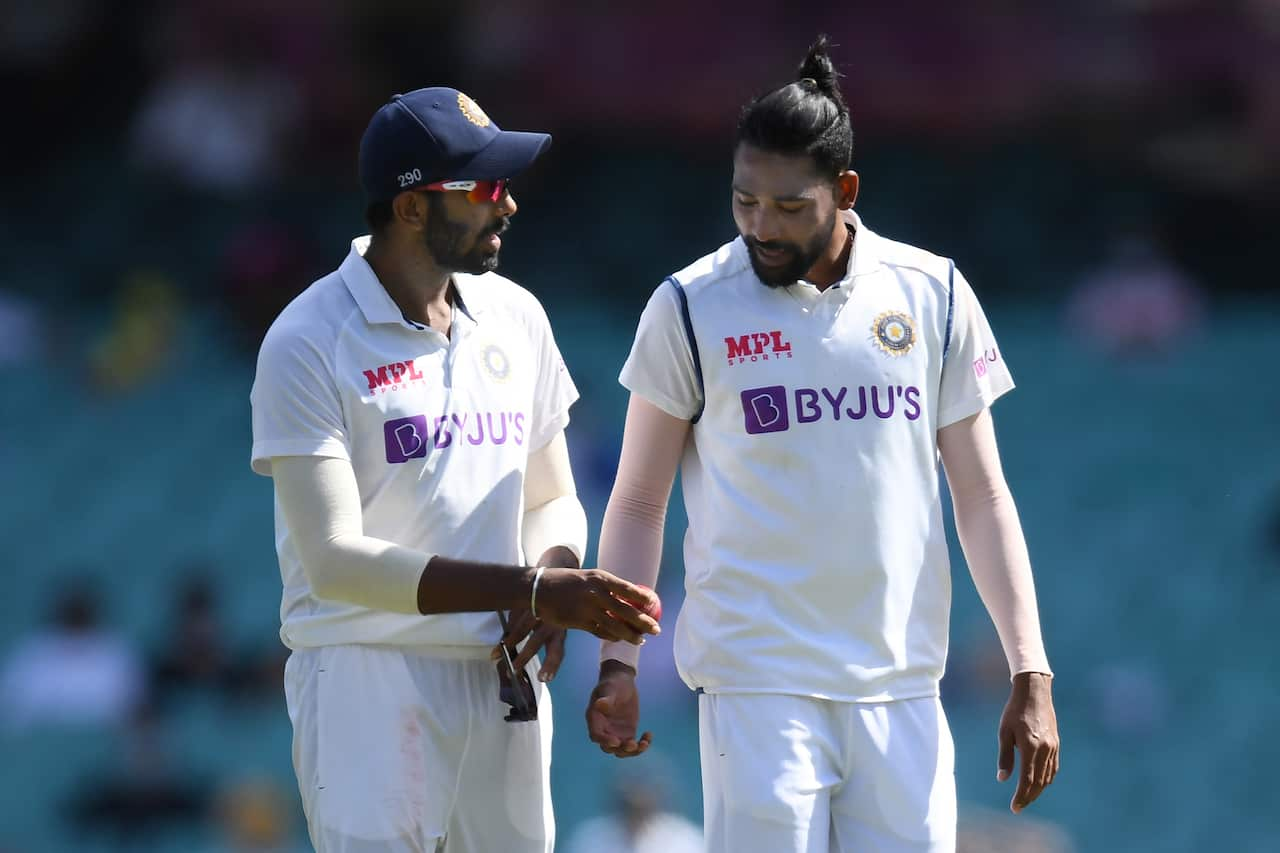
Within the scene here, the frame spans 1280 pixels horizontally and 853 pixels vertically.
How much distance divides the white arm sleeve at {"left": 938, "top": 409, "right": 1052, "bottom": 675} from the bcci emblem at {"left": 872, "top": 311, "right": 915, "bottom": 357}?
0.19 meters

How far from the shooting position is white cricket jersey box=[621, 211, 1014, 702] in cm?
361

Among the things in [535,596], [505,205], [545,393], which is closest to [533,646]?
[535,596]

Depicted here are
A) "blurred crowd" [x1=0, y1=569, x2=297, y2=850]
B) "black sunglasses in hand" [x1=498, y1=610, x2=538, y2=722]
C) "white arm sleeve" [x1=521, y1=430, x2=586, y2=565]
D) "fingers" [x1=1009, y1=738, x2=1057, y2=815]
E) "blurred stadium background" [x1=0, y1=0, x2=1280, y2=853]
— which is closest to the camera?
"fingers" [x1=1009, y1=738, x2=1057, y2=815]

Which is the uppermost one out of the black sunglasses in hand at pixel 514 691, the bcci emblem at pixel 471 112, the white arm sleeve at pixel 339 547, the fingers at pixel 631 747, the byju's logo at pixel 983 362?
the bcci emblem at pixel 471 112

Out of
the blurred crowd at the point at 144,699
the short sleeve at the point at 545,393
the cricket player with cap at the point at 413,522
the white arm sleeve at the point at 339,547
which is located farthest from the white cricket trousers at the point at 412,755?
the blurred crowd at the point at 144,699

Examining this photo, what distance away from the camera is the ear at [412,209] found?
3.77 metres

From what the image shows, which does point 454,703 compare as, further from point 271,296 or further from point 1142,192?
point 1142,192

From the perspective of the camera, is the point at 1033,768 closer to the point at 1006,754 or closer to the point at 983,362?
the point at 1006,754

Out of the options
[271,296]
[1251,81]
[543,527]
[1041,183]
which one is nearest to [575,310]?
[271,296]

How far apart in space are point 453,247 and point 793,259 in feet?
2.18

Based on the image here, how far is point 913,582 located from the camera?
12.0 feet

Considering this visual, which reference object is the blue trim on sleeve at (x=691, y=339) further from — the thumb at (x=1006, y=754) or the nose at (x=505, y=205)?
the thumb at (x=1006, y=754)

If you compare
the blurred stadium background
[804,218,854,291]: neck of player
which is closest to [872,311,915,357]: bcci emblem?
[804,218,854,291]: neck of player

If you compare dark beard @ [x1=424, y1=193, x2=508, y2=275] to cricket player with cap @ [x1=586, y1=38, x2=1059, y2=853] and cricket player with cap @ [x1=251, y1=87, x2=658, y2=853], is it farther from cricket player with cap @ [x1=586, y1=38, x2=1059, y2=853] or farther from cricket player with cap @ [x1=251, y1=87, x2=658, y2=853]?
cricket player with cap @ [x1=586, y1=38, x2=1059, y2=853]
